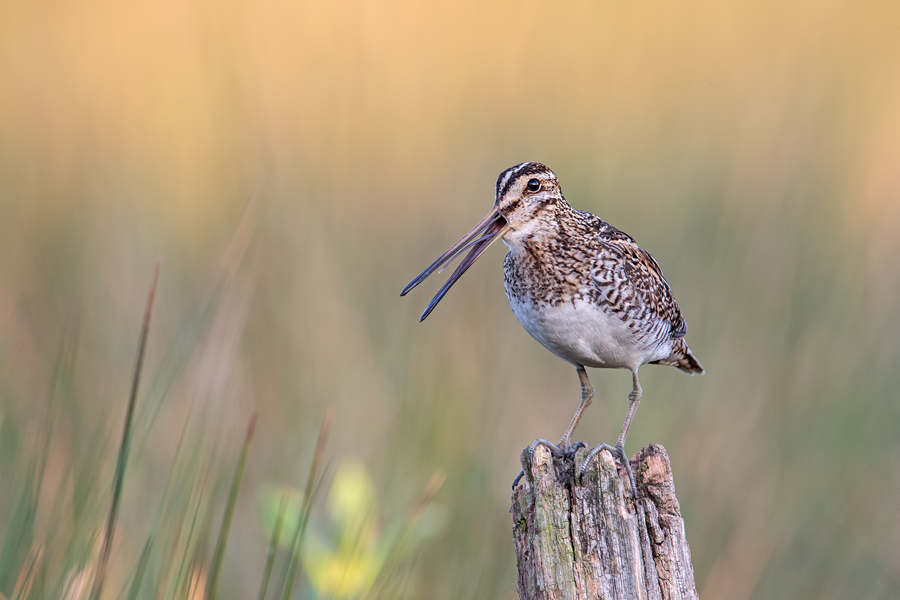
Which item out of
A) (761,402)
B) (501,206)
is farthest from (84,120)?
(761,402)

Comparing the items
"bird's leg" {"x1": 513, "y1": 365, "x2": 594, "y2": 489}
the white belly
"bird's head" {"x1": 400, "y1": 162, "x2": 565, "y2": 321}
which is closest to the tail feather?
"bird's leg" {"x1": 513, "y1": 365, "x2": 594, "y2": 489}

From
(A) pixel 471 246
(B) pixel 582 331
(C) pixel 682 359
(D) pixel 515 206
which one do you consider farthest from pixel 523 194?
(C) pixel 682 359

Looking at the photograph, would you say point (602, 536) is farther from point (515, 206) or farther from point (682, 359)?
point (682, 359)

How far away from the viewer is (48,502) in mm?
3678

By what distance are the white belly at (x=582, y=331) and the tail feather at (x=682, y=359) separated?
56 cm

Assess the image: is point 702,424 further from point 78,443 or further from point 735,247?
point 78,443

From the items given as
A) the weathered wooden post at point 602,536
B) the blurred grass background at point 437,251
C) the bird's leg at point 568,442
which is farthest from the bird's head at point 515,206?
the weathered wooden post at point 602,536

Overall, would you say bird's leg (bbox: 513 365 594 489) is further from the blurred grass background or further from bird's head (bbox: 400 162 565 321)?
bird's head (bbox: 400 162 565 321)

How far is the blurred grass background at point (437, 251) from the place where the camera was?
4203 mm

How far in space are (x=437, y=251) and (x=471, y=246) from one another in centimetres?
221

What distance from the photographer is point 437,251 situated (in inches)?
227

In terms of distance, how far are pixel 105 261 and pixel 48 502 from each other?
1.97 m

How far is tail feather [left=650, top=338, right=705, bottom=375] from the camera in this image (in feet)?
14.2

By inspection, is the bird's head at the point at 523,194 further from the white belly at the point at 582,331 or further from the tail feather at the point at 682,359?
the tail feather at the point at 682,359
